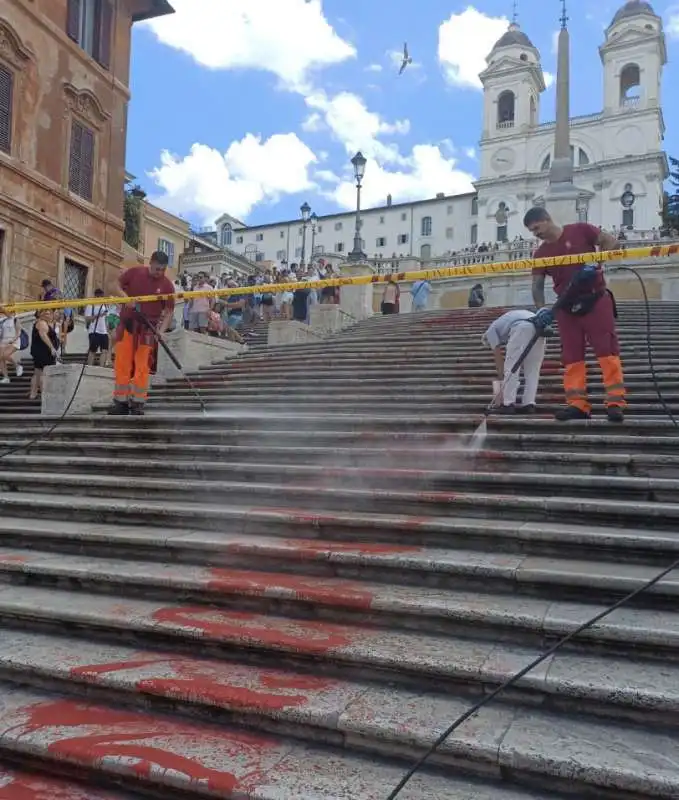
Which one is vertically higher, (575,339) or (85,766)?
(575,339)

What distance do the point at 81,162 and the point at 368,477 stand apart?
19.0 m

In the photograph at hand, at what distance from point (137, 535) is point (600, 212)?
6787 centimetres

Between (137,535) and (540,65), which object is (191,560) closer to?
(137,535)

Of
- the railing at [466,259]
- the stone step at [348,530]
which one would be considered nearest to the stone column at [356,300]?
the railing at [466,259]

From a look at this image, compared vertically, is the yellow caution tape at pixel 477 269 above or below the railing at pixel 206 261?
below

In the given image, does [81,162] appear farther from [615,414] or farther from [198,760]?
[198,760]

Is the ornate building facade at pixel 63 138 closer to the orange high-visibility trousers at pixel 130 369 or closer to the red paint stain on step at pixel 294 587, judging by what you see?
the orange high-visibility trousers at pixel 130 369

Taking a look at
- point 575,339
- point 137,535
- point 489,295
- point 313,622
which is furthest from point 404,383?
point 489,295

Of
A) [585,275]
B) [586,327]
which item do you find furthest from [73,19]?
[586,327]

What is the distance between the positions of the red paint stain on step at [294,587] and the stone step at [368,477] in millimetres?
1212

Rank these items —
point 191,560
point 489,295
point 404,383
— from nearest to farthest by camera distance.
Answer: point 191,560
point 404,383
point 489,295

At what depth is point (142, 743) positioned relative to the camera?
9.53 ft

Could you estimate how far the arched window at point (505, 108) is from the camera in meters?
71.4

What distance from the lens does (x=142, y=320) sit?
8.00 m
